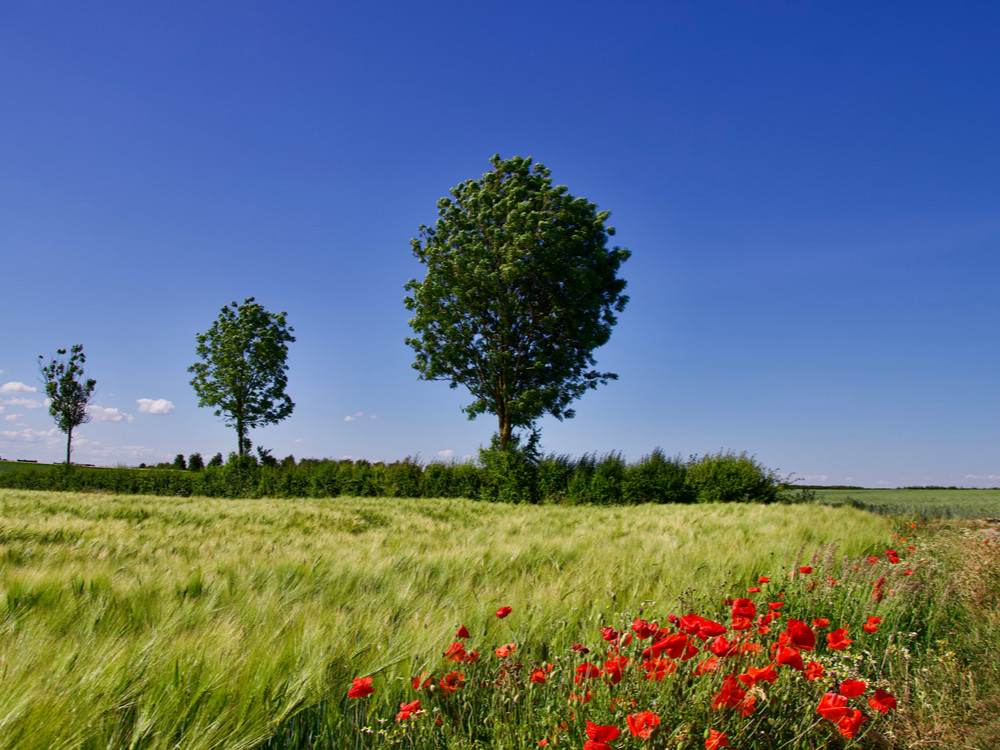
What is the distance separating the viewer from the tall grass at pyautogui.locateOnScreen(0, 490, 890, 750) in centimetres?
163

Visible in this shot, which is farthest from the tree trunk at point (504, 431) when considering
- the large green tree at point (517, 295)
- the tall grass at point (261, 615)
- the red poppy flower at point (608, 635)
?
the red poppy flower at point (608, 635)

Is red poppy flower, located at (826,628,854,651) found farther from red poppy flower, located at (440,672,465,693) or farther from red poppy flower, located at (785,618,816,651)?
red poppy flower, located at (440,672,465,693)

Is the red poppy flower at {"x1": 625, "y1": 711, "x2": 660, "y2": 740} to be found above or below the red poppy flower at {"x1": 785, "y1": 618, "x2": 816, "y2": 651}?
below

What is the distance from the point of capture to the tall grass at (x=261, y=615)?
1634 mm

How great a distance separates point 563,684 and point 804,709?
0.92m

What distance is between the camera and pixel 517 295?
20.9 m

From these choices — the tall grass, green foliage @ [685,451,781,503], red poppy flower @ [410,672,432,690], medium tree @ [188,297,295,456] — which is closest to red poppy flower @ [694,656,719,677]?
the tall grass

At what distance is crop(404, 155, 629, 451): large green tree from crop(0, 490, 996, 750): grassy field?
15.8 m

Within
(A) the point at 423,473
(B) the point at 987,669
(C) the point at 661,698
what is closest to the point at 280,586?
(C) the point at 661,698

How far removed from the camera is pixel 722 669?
72.9 inches

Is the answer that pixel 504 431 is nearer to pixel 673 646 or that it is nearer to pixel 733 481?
pixel 733 481

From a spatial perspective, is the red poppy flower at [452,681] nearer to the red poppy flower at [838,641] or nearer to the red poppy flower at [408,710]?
the red poppy flower at [408,710]

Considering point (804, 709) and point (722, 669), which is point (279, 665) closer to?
point (722, 669)

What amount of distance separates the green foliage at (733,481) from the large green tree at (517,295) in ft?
22.1
